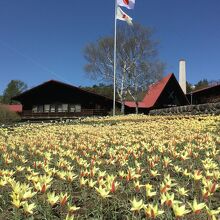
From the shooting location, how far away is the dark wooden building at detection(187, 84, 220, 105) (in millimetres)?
39656

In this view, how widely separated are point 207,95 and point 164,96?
6.65m

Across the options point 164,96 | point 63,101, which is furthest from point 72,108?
point 164,96

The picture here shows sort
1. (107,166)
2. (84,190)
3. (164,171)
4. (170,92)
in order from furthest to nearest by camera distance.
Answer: (170,92) < (107,166) < (164,171) < (84,190)

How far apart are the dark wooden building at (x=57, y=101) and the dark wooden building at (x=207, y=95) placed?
401 inches

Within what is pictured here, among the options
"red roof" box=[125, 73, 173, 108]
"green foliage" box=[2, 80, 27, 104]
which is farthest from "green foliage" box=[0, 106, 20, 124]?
"green foliage" box=[2, 80, 27, 104]

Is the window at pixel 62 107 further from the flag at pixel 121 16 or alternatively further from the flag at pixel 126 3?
the flag at pixel 126 3

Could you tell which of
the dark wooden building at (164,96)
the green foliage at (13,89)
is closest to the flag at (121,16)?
the dark wooden building at (164,96)

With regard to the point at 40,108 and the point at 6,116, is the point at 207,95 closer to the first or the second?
the point at 40,108

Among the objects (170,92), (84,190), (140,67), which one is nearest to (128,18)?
(140,67)

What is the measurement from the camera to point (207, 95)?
42.2 meters

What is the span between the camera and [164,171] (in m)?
4.78

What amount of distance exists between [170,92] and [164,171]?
43551 millimetres

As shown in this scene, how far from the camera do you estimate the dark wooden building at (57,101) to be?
41.0 meters

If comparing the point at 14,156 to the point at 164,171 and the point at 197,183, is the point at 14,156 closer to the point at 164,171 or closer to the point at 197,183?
the point at 164,171
